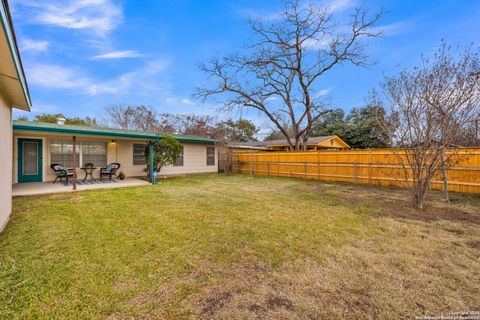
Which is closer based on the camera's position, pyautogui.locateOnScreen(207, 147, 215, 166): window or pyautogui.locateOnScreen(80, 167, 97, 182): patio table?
pyautogui.locateOnScreen(80, 167, 97, 182): patio table

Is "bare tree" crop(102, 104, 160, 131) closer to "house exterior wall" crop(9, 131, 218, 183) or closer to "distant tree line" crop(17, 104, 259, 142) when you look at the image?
"distant tree line" crop(17, 104, 259, 142)

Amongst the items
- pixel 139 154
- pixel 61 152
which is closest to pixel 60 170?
pixel 61 152

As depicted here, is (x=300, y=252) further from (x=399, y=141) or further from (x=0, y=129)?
(x=0, y=129)

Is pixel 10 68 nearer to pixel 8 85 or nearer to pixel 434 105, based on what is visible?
pixel 8 85

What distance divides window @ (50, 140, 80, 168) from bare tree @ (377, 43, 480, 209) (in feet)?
40.7

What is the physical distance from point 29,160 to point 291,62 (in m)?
16.5

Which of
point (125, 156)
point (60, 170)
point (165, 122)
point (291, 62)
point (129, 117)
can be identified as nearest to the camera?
point (60, 170)

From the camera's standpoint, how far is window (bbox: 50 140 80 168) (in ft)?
30.6

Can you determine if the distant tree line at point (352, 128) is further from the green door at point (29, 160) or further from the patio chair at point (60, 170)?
the green door at point (29, 160)

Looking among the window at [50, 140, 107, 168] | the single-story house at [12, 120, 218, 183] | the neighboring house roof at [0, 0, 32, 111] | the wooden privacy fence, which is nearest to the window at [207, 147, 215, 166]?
the single-story house at [12, 120, 218, 183]

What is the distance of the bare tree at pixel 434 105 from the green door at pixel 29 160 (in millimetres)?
13065

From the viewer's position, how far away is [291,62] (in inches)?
645

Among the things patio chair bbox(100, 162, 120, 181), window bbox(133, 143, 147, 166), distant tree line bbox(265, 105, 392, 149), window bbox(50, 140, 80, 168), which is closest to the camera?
window bbox(50, 140, 80, 168)

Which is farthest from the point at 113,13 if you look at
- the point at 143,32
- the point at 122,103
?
the point at 122,103
